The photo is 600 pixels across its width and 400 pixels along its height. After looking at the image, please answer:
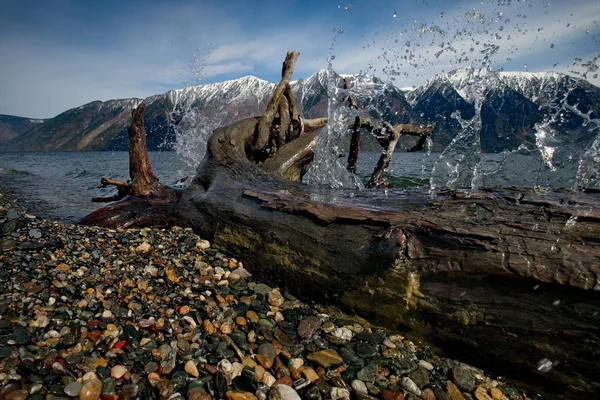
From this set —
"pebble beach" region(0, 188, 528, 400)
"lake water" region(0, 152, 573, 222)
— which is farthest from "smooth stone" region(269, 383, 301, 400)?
"lake water" region(0, 152, 573, 222)

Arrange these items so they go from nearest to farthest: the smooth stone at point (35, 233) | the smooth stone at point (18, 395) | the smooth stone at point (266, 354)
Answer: the smooth stone at point (18, 395), the smooth stone at point (266, 354), the smooth stone at point (35, 233)

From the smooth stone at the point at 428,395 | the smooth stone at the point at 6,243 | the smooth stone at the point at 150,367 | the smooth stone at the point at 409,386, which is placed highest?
the smooth stone at the point at 6,243

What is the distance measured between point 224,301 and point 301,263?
40.9 inches

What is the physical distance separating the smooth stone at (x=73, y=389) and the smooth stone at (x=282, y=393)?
1.41 metres

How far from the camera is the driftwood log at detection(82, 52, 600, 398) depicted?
95.0 inches

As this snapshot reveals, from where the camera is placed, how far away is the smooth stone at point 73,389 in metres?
2.15

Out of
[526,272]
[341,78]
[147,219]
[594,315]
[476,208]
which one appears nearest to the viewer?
[594,315]

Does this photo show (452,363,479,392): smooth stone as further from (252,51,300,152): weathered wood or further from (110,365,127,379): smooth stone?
(252,51,300,152): weathered wood

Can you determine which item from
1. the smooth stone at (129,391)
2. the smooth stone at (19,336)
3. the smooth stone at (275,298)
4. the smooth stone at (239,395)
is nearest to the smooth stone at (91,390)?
the smooth stone at (129,391)

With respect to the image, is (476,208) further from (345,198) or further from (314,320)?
(314,320)

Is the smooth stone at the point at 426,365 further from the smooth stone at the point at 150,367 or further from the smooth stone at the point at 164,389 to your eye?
the smooth stone at the point at 150,367

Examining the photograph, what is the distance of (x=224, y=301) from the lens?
364 centimetres

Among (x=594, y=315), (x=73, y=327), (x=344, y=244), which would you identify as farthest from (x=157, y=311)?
(x=594, y=315)

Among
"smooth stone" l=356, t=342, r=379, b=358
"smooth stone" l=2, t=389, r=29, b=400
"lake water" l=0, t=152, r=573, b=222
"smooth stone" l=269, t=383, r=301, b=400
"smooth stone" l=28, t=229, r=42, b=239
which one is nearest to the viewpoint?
"smooth stone" l=2, t=389, r=29, b=400
